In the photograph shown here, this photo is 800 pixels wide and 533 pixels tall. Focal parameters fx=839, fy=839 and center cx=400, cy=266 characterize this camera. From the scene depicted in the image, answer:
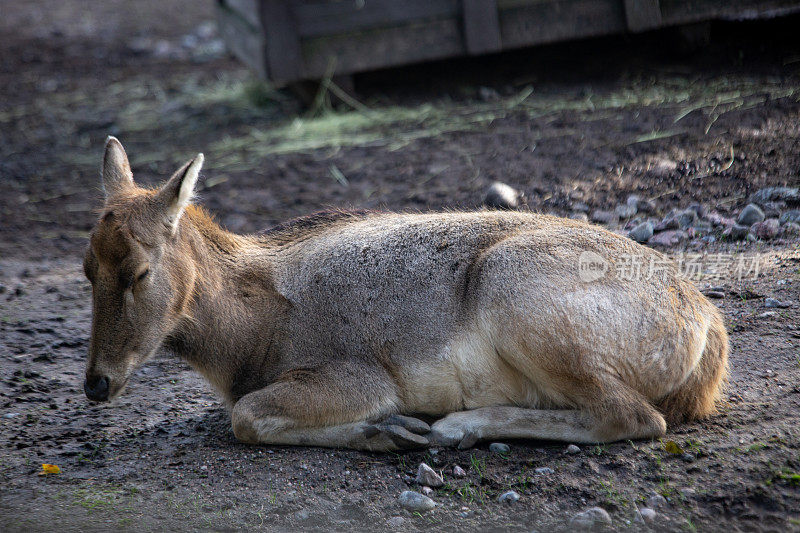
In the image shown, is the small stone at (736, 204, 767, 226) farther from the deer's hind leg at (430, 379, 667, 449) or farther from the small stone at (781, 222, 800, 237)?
the deer's hind leg at (430, 379, 667, 449)

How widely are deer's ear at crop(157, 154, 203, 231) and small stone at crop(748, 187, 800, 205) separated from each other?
475 cm

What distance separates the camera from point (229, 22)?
11852 mm

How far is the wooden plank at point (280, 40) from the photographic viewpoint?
33.2 ft

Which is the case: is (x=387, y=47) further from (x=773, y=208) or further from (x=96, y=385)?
(x=96, y=385)

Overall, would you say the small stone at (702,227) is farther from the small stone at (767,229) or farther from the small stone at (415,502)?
the small stone at (415,502)

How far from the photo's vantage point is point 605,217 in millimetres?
7125

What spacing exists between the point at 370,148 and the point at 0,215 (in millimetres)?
4069

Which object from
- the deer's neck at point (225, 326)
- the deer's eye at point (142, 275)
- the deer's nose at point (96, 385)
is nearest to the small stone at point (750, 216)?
the deer's neck at point (225, 326)

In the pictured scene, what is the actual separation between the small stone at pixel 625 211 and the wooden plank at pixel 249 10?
5.24 metres

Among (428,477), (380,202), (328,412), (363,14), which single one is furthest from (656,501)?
(363,14)

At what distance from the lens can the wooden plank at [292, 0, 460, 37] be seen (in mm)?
10164

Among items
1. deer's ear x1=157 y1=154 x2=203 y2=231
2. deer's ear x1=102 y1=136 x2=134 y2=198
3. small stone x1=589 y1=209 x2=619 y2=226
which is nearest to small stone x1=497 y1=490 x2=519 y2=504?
deer's ear x1=157 y1=154 x2=203 y2=231

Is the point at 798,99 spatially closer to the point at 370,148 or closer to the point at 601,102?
the point at 601,102

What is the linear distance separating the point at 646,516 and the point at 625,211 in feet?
12.6
